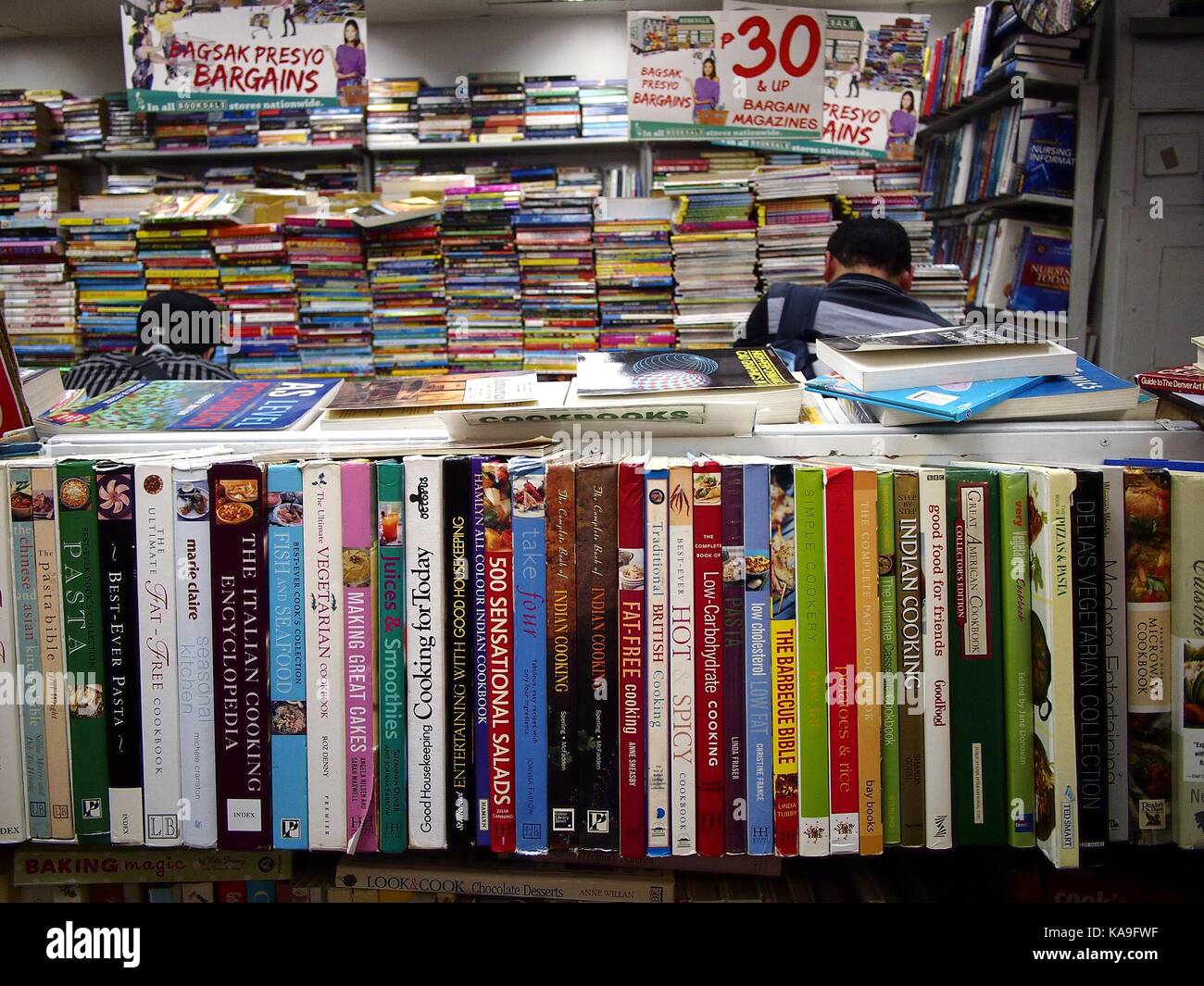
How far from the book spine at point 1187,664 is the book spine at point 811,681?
0.36 m

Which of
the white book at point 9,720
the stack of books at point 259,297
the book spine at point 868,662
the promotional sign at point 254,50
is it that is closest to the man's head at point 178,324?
the stack of books at point 259,297

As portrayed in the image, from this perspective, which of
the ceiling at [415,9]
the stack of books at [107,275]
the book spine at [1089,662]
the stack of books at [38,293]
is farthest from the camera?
the ceiling at [415,9]

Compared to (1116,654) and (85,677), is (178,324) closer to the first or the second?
(85,677)

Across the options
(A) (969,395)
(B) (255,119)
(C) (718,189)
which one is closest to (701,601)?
(A) (969,395)

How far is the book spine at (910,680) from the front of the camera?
0.96 meters

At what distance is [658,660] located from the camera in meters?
0.97

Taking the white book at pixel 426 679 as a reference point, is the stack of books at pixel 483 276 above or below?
above

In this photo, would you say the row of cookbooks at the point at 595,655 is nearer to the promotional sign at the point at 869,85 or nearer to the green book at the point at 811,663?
the green book at the point at 811,663

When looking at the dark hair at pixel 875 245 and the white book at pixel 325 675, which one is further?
the dark hair at pixel 875 245

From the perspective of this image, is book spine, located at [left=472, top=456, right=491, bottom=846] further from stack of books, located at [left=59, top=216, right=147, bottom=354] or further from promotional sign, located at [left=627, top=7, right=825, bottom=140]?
stack of books, located at [left=59, top=216, right=147, bottom=354]

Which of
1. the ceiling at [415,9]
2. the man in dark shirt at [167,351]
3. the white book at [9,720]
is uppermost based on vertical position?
the ceiling at [415,9]

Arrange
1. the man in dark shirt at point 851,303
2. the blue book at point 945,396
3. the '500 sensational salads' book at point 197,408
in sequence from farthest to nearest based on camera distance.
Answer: the man in dark shirt at point 851,303
the '500 sensational salads' book at point 197,408
the blue book at point 945,396

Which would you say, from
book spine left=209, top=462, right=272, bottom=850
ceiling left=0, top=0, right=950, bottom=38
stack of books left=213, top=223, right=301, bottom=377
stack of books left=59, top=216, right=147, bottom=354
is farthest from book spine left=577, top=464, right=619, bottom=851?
ceiling left=0, top=0, right=950, bottom=38

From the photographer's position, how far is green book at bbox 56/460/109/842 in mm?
993
